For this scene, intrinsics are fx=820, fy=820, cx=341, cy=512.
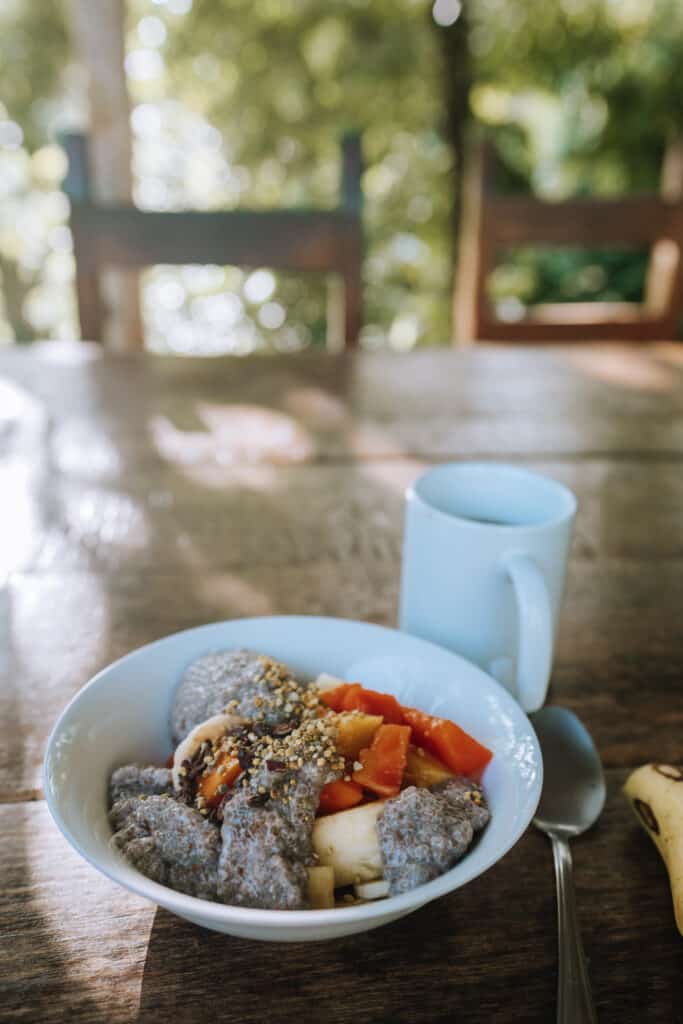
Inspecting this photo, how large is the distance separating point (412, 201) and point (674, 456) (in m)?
4.88

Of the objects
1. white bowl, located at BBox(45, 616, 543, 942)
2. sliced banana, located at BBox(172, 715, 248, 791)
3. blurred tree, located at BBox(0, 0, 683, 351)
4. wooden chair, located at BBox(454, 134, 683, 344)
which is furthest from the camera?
blurred tree, located at BBox(0, 0, 683, 351)

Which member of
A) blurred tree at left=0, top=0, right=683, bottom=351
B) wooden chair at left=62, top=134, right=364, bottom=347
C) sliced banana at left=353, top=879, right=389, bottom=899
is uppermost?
blurred tree at left=0, top=0, right=683, bottom=351

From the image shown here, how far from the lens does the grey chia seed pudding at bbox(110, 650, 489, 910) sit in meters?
0.44

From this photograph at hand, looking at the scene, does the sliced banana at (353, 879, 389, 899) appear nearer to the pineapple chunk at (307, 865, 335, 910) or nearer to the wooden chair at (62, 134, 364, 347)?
the pineapple chunk at (307, 865, 335, 910)

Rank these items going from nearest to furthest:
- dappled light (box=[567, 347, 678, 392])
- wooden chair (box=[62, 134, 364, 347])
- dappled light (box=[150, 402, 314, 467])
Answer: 1. dappled light (box=[150, 402, 314, 467])
2. dappled light (box=[567, 347, 678, 392])
3. wooden chair (box=[62, 134, 364, 347])

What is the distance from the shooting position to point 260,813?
0.45 m

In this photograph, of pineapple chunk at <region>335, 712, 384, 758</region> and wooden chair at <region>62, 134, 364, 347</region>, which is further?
wooden chair at <region>62, 134, 364, 347</region>

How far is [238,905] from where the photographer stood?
430 millimetres

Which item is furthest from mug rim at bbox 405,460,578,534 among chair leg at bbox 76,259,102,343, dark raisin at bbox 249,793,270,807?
chair leg at bbox 76,259,102,343

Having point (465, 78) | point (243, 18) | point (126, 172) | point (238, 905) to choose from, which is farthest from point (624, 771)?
point (243, 18)

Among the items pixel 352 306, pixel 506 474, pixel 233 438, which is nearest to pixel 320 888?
pixel 506 474

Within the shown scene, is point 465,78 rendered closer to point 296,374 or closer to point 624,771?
point 296,374

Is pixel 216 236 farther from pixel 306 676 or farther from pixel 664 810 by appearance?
pixel 664 810

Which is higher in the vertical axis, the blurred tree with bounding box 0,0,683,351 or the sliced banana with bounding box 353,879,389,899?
the blurred tree with bounding box 0,0,683,351
